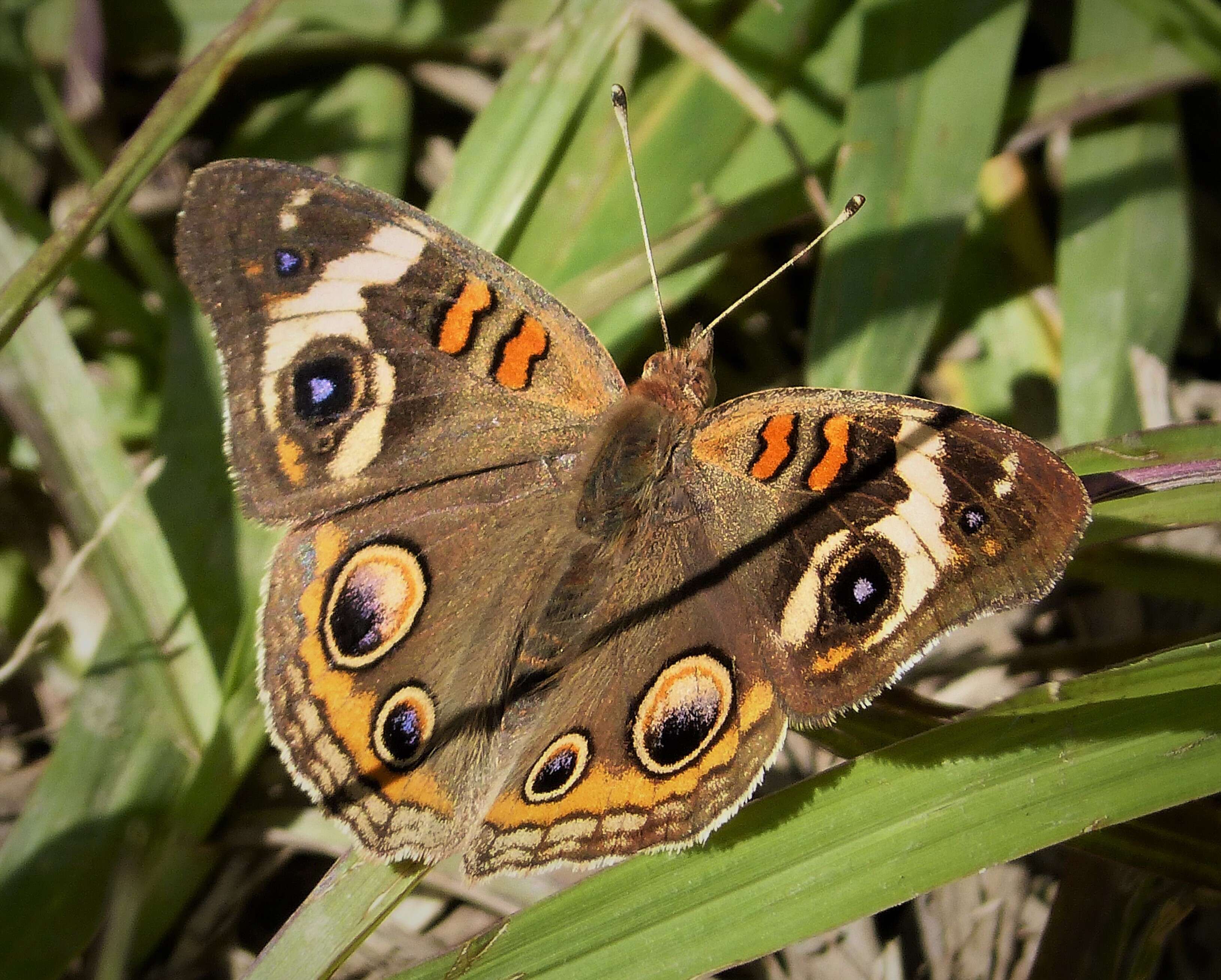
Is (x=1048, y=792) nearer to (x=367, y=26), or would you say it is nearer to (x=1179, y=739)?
(x=1179, y=739)

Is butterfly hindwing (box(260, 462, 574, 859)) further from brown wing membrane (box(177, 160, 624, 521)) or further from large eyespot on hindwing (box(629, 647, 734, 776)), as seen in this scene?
large eyespot on hindwing (box(629, 647, 734, 776))

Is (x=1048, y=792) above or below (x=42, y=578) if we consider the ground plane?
below

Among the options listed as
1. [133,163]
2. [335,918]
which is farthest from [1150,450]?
[133,163]

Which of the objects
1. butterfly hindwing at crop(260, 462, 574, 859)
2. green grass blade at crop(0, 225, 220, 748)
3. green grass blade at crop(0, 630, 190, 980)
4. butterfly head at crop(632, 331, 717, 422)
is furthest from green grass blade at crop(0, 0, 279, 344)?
butterfly head at crop(632, 331, 717, 422)

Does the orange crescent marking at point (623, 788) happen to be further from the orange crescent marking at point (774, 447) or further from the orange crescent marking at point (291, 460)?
the orange crescent marking at point (291, 460)

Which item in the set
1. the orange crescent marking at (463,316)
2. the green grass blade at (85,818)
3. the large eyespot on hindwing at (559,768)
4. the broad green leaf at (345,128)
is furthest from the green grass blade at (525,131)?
the green grass blade at (85,818)

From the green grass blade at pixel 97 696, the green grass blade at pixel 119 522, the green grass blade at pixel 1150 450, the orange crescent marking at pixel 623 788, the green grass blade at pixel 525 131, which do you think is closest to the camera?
the orange crescent marking at pixel 623 788

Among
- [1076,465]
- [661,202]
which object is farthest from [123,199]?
[1076,465]
